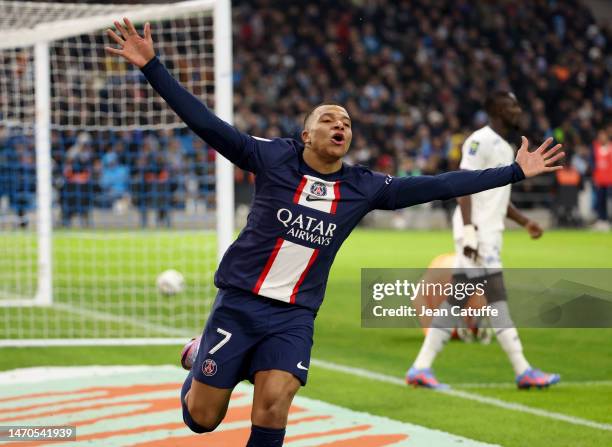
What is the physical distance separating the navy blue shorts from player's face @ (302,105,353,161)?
741 millimetres

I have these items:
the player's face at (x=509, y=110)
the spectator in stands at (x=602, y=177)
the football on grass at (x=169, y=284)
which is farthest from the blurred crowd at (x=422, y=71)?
the player's face at (x=509, y=110)

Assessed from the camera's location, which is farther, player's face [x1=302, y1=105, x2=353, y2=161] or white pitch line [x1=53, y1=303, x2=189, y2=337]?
white pitch line [x1=53, y1=303, x2=189, y2=337]

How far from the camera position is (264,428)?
4871mm

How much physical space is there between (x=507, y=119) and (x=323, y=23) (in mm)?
28174

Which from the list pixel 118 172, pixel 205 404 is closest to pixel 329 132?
pixel 205 404

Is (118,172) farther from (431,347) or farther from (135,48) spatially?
(135,48)

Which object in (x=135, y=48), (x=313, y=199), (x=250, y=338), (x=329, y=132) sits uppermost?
(x=135, y=48)

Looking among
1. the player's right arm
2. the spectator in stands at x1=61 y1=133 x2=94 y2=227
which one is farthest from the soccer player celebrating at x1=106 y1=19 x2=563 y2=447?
the spectator in stands at x1=61 y1=133 x2=94 y2=227

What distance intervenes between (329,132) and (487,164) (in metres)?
3.14

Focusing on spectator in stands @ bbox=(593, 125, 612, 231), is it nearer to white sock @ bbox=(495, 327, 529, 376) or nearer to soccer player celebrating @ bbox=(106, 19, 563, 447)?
white sock @ bbox=(495, 327, 529, 376)

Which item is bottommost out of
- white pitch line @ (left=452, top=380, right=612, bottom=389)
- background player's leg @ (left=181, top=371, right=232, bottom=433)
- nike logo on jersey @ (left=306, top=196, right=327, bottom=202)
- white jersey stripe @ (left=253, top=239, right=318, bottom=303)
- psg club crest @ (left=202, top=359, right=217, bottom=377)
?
white pitch line @ (left=452, top=380, right=612, bottom=389)

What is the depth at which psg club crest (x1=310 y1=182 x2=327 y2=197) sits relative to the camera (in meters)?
5.19

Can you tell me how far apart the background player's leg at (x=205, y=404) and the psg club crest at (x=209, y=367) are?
2.5 inches

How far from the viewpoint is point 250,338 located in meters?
5.15
